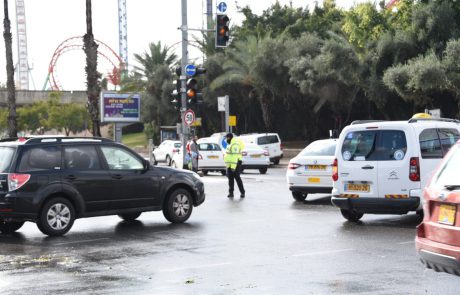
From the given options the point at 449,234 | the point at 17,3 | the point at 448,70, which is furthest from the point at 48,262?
the point at 17,3

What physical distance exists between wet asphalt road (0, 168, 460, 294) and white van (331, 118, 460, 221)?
0.48 m

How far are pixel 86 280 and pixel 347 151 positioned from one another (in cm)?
634

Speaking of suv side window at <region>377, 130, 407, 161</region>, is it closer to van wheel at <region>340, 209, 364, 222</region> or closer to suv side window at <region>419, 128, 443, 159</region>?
suv side window at <region>419, 128, 443, 159</region>

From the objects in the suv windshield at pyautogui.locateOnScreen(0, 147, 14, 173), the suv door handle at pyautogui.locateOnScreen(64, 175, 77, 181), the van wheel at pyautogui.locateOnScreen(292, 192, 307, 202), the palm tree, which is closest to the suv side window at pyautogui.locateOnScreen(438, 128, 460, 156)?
the van wheel at pyautogui.locateOnScreen(292, 192, 307, 202)

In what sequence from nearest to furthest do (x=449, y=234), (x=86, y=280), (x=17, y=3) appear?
1. (x=449, y=234)
2. (x=86, y=280)
3. (x=17, y=3)

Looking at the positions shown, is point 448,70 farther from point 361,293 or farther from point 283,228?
point 361,293

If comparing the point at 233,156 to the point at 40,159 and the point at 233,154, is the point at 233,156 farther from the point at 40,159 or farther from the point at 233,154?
the point at 40,159

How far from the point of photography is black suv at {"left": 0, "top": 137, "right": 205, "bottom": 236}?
41.0ft

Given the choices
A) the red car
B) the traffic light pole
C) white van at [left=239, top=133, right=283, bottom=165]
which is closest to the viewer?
the red car

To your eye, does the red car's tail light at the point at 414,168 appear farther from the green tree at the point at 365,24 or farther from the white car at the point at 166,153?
the green tree at the point at 365,24

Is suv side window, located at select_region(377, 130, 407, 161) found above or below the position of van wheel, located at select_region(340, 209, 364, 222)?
above

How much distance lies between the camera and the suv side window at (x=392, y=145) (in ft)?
42.6

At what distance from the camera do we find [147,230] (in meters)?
13.6

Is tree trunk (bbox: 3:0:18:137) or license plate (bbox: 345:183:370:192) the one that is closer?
license plate (bbox: 345:183:370:192)
